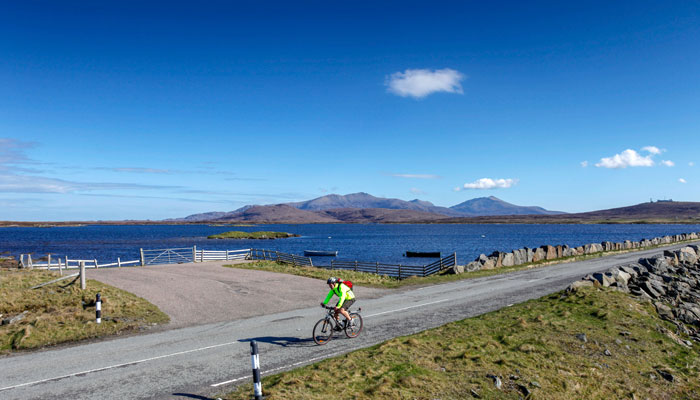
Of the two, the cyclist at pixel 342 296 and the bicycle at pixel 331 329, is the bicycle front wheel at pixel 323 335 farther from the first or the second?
the cyclist at pixel 342 296

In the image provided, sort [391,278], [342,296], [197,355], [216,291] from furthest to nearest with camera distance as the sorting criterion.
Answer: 1. [391,278]
2. [216,291]
3. [342,296]
4. [197,355]

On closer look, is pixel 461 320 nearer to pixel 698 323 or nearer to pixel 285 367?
pixel 285 367

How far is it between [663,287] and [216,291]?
23.8 m

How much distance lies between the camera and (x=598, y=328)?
1411cm

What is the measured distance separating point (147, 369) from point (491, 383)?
8.50m

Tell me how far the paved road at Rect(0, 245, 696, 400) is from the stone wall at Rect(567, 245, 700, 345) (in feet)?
15.1

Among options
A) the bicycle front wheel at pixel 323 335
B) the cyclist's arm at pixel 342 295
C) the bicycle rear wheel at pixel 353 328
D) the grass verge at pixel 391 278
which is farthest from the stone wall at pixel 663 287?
the bicycle front wheel at pixel 323 335

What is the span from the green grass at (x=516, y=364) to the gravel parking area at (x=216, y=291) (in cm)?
847

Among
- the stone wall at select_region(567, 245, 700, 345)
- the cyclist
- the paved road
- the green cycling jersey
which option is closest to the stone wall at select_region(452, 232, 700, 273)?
the stone wall at select_region(567, 245, 700, 345)

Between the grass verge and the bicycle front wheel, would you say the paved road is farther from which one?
the grass verge

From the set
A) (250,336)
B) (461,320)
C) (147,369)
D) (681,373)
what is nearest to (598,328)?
(681,373)

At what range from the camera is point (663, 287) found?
72.8ft

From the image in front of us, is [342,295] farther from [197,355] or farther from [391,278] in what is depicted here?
[391,278]

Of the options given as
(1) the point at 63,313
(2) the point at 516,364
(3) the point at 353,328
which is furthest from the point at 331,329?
(1) the point at 63,313
